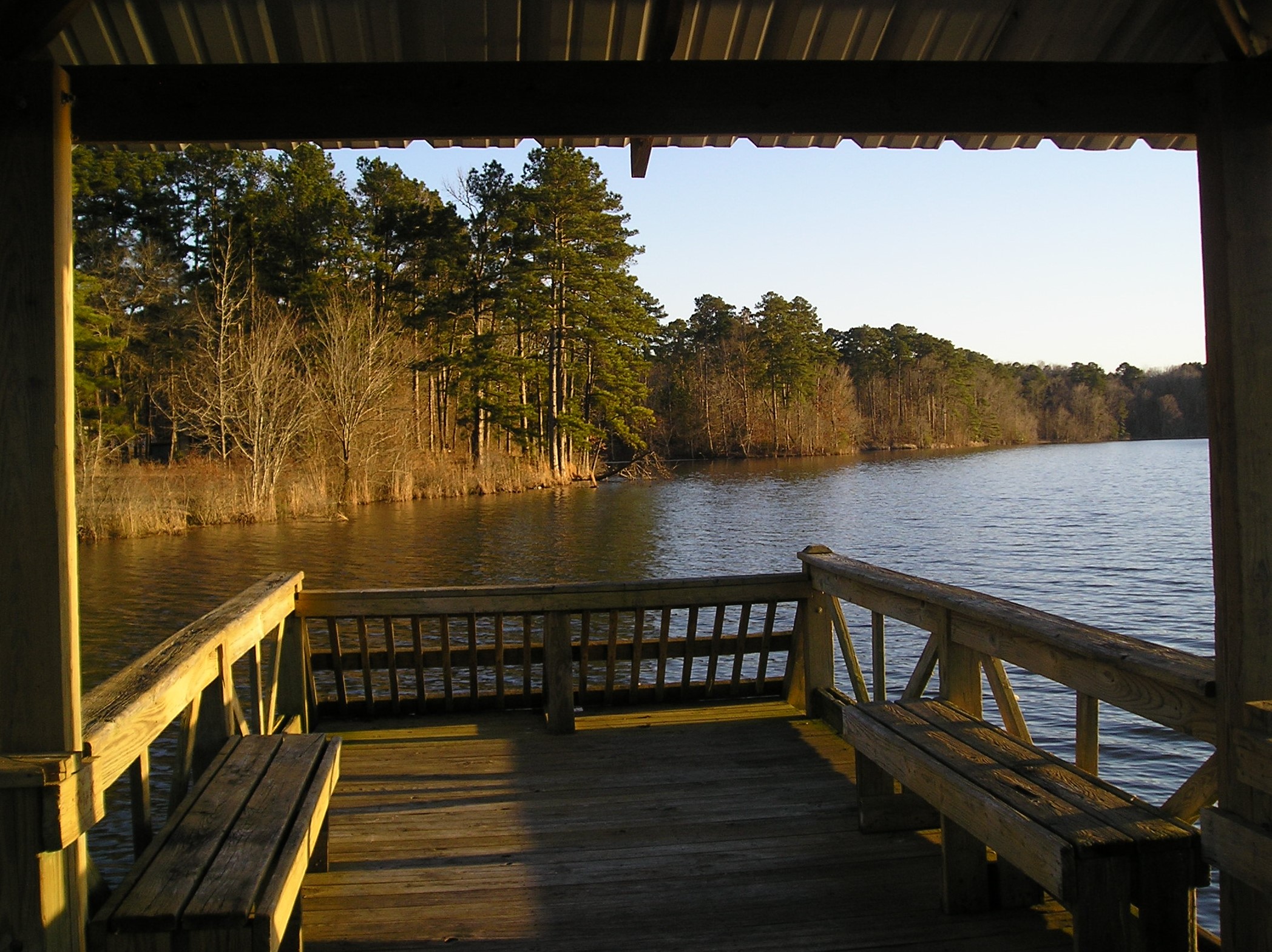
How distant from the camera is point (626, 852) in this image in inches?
153

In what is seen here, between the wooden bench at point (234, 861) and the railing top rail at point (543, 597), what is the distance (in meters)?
1.79

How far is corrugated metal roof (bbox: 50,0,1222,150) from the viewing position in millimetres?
3090

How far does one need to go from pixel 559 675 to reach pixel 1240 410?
3636mm

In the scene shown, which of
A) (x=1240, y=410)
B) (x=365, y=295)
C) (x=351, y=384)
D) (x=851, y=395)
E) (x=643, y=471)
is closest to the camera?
(x=1240, y=410)

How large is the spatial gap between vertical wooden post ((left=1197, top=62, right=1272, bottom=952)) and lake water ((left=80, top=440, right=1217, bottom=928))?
333cm

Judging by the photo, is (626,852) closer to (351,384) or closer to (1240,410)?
(1240,410)

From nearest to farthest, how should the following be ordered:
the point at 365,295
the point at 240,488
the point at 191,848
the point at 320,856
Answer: the point at 191,848 → the point at 320,856 → the point at 240,488 → the point at 365,295

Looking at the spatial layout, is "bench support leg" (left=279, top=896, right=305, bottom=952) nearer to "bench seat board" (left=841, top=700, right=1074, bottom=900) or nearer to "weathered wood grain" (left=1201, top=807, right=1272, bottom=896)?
"bench seat board" (left=841, top=700, right=1074, bottom=900)

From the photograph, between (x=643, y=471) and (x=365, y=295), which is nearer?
(x=365, y=295)

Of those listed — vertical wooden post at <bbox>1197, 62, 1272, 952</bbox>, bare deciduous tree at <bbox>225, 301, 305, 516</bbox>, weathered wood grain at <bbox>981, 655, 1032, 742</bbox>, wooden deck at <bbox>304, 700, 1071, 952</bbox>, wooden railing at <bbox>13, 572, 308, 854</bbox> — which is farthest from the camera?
bare deciduous tree at <bbox>225, 301, 305, 516</bbox>

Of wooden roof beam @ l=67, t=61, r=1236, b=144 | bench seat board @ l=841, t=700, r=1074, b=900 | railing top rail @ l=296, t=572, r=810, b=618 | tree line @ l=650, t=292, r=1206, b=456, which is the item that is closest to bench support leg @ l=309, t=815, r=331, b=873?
railing top rail @ l=296, t=572, r=810, b=618

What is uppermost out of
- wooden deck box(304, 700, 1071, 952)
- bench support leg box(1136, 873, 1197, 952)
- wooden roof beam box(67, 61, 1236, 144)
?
wooden roof beam box(67, 61, 1236, 144)

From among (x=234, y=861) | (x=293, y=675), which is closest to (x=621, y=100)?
(x=234, y=861)

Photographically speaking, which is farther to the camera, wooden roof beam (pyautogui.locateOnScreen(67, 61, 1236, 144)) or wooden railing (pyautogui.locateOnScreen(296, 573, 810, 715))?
wooden railing (pyautogui.locateOnScreen(296, 573, 810, 715))
